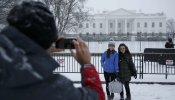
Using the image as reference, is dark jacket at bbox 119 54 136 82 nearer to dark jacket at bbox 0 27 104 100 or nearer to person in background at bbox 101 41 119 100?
person in background at bbox 101 41 119 100

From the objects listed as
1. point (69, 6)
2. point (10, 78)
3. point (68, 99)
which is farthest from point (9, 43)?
point (69, 6)

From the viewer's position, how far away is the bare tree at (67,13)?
2844 cm

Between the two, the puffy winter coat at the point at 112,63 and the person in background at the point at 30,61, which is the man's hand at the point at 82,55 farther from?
the puffy winter coat at the point at 112,63

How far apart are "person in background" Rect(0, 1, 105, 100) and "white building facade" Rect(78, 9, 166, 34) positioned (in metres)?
110

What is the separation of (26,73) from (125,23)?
4370 inches

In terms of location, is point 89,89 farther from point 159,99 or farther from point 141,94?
point 141,94

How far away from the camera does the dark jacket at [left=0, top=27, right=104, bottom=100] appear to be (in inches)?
59.6

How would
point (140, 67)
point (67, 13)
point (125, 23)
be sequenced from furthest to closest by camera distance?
point (125, 23), point (67, 13), point (140, 67)

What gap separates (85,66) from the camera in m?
1.90

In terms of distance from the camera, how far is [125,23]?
366ft

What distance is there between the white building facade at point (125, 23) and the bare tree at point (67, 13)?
255 feet

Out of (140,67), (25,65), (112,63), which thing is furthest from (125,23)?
(25,65)

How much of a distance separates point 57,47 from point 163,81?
1182 centimetres

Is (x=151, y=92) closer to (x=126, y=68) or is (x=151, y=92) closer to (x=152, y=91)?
(x=152, y=91)
